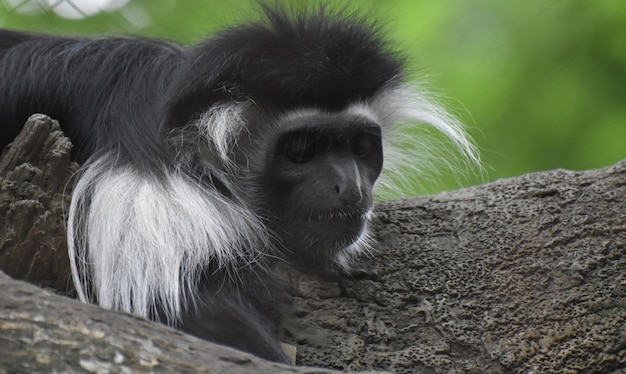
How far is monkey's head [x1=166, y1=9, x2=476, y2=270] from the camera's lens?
2379 millimetres

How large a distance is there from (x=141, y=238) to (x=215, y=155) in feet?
1.20

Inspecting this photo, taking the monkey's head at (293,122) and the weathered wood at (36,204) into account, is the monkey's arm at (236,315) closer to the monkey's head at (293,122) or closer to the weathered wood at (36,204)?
the monkey's head at (293,122)

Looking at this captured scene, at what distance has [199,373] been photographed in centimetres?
146

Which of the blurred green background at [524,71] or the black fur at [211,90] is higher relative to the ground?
the blurred green background at [524,71]

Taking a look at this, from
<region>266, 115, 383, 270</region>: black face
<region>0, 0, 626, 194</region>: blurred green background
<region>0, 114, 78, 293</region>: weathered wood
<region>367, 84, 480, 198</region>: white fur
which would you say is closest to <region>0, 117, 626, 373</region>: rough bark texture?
<region>0, 114, 78, 293</region>: weathered wood

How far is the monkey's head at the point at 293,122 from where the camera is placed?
2379 millimetres

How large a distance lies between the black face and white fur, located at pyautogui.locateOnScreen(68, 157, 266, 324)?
0.75 ft

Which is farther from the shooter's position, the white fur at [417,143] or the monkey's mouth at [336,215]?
the white fur at [417,143]

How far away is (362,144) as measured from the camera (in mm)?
2584

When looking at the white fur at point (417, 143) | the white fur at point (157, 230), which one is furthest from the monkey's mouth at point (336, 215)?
the white fur at point (417, 143)

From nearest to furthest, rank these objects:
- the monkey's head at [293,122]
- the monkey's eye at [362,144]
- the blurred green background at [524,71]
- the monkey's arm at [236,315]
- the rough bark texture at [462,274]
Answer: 1. the monkey's arm at [236,315]
2. the rough bark texture at [462,274]
3. the monkey's head at [293,122]
4. the monkey's eye at [362,144]
5. the blurred green background at [524,71]

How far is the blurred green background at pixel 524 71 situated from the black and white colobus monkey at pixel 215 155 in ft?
4.49

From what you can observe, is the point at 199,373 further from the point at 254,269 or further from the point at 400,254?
the point at 400,254

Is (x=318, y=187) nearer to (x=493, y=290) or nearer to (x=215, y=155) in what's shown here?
(x=215, y=155)
